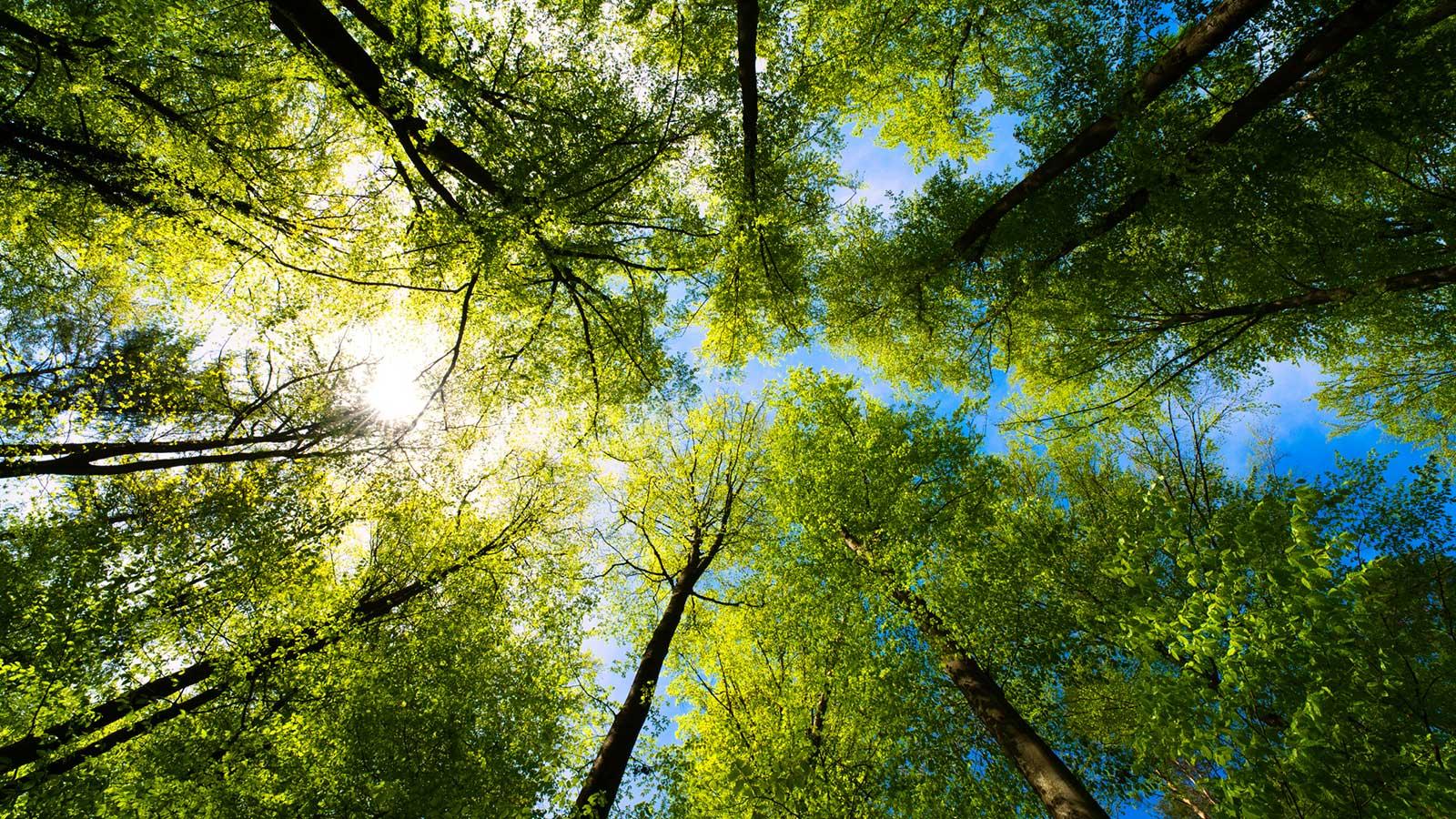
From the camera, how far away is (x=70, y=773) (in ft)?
19.9

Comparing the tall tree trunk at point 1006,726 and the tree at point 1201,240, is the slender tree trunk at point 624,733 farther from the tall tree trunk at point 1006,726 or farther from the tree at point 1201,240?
the tree at point 1201,240

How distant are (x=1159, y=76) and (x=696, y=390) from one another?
8955 mm

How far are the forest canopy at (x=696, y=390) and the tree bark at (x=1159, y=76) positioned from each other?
7cm

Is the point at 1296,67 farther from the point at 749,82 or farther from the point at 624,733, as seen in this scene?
the point at 624,733

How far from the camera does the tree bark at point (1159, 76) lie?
6.40 metres

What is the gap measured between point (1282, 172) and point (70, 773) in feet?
62.0

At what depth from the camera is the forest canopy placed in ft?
19.6

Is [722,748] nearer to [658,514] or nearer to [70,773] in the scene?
[658,514]

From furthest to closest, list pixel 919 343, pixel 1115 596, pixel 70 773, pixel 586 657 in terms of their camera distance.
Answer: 1. pixel 919 343
2. pixel 586 657
3. pixel 1115 596
4. pixel 70 773

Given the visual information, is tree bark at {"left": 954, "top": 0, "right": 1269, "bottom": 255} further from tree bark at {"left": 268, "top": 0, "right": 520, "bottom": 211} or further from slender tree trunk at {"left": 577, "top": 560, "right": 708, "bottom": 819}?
slender tree trunk at {"left": 577, "top": 560, "right": 708, "bottom": 819}

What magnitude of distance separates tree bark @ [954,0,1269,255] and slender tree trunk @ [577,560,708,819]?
462 inches

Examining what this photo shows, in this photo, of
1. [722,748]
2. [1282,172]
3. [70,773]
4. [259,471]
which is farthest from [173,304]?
[1282,172]

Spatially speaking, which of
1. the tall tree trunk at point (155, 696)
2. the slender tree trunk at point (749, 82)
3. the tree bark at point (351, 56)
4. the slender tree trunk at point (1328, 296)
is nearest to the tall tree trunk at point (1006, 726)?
the slender tree trunk at point (749, 82)

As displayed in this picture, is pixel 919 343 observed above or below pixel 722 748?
above
